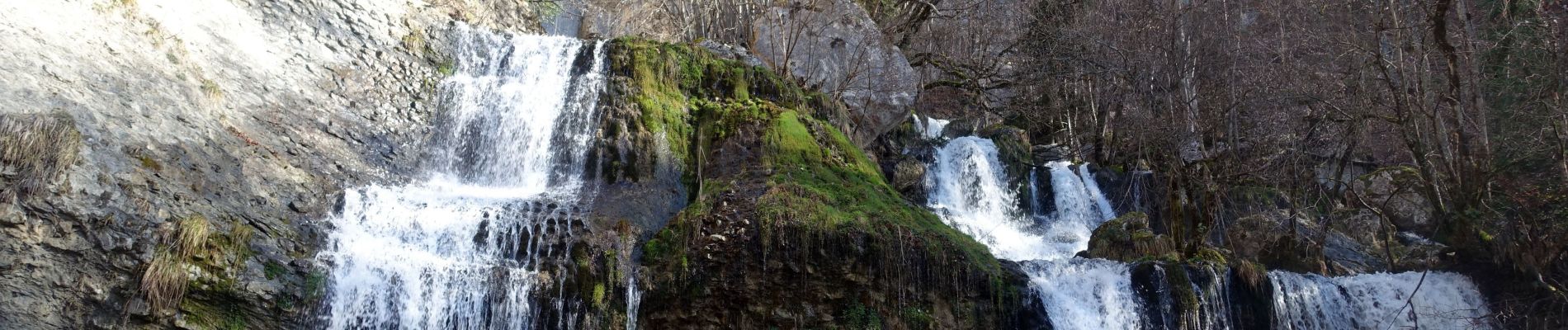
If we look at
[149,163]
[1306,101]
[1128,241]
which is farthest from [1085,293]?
[149,163]

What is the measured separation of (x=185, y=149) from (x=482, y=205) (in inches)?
99.5

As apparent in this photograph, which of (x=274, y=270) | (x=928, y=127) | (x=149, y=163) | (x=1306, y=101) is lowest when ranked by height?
(x=274, y=270)

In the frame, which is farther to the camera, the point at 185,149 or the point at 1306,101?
the point at 1306,101

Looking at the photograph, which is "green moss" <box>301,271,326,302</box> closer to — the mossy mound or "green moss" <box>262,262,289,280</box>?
"green moss" <box>262,262,289,280</box>

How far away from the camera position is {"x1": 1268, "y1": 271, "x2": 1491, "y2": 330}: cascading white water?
9.05m

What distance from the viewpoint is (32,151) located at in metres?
6.23

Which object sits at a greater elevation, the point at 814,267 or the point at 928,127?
the point at 928,127

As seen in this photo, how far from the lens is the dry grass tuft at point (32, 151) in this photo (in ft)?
19.9

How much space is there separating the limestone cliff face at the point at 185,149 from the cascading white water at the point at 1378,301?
9.22 meters

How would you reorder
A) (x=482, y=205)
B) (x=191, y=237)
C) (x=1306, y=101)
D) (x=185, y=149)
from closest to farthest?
(x=191, y=237)
(x=185, y=149)
(x=482, y=205)
(x=1306, y=101)

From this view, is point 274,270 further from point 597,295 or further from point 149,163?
point 597,295

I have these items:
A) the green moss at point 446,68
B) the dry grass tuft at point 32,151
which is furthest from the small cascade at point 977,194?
the dry grass tuft at point 32,151

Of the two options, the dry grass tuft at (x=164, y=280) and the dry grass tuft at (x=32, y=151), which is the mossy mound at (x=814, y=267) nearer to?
the dry grass tuft at (x=164, y=280)

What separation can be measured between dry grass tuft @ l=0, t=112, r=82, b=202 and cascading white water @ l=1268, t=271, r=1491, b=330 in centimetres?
1043
